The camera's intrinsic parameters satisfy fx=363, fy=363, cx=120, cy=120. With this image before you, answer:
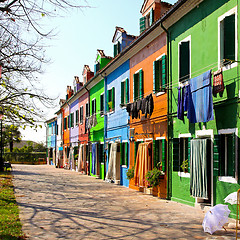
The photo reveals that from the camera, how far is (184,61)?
12.4m

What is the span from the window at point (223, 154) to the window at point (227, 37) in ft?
6.63

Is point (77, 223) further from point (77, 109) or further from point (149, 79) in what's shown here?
point (77, 109)

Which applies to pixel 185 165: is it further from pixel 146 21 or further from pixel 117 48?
pixel 117 48

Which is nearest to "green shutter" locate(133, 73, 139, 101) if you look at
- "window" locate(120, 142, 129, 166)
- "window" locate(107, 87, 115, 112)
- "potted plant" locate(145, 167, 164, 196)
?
"window" locate(120, 142, 129, 166)

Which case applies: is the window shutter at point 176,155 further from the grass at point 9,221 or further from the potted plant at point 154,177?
the grass at point 9,221

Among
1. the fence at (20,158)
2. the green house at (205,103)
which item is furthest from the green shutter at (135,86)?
the fence at (20,158)

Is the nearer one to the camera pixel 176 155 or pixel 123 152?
pixel 176 155

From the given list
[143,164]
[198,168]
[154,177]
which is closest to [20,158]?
[143,164]

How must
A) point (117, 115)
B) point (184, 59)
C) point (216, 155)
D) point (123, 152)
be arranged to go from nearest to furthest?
point (216, 155) → point (184, 59) → point (123, 152) → point (117, 115)

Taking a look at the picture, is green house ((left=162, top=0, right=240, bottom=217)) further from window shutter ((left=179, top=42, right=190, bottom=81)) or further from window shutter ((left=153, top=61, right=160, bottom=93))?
window shutter ((left=153, top=61, right=160, bottom=93))

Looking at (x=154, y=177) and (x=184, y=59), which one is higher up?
(x=184, y=59)

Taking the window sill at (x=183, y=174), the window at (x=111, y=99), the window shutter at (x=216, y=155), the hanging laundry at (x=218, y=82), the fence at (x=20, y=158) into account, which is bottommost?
the fence at (x=20, y=158)

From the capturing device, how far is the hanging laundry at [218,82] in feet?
31.8

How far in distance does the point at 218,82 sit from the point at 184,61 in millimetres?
2791
